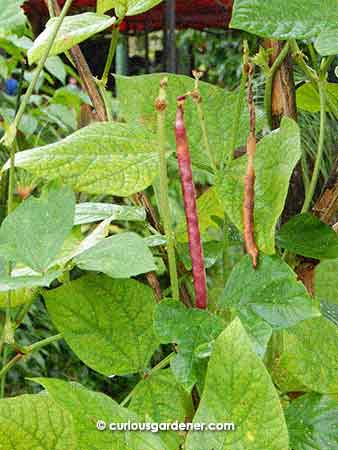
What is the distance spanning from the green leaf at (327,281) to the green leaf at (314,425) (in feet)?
0.42

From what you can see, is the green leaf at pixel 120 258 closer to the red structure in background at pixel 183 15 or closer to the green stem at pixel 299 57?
the green stem at pixel 299 57

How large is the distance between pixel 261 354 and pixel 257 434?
27 mm

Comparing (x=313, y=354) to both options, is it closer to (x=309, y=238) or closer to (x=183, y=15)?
(x=309, y=238)

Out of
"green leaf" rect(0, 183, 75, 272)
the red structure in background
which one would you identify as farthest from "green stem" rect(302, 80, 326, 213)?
the red structure in background

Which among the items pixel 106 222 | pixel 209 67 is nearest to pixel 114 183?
pixel 106 222

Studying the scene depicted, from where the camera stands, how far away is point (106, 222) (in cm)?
35

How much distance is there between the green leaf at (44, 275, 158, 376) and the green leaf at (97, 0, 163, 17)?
0.41 feet

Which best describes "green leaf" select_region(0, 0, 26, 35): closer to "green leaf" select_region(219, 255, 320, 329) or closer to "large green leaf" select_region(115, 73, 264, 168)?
"large green leaf" select_region(115, 73, 264, 168)

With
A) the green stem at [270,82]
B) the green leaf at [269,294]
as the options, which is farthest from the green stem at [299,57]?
the green leaf at [269,294]

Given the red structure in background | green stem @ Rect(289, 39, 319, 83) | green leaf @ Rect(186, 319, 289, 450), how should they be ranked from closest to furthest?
green leaf @ Rect(186, 319, 289, 450)
green stem @ Rect(289, 39, 319, 83)
the red structure in background

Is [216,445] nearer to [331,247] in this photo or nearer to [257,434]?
[257,434]

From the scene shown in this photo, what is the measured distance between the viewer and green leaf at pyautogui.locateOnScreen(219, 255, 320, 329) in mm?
277

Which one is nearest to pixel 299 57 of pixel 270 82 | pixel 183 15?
pixel 270 82

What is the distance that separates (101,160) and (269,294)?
0.29 ft
